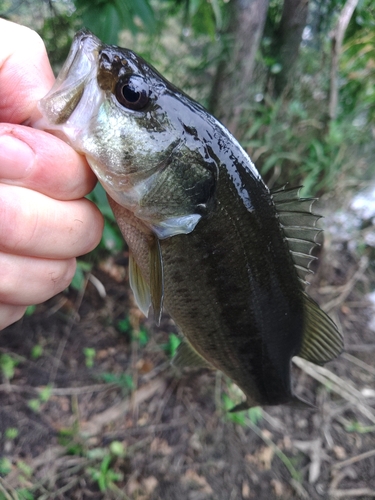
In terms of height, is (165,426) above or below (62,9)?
below

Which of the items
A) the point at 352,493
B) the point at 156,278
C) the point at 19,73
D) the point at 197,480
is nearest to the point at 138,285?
the point at 156,278

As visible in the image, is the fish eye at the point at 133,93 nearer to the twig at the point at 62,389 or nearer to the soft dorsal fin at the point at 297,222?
the soft dorsal fin at the point at 297,222

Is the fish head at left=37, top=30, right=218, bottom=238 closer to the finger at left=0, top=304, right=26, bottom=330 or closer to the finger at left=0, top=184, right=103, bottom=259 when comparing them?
the finger at left=0, top=184, right=103, bottom=259

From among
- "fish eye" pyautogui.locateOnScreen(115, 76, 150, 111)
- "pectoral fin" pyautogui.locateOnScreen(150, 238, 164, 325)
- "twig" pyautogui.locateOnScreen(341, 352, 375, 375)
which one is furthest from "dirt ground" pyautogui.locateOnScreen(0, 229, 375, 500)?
"fish eye" pyautogui.locateOnScreen(115, 76, 150, 111)

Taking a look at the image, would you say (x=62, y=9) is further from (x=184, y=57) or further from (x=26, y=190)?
(x=26, y=190)

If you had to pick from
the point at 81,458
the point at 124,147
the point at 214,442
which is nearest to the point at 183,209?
the point at 124,147

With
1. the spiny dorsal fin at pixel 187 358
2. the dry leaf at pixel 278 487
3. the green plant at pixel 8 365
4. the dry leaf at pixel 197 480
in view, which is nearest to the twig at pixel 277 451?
the dry leaf at pixel 278 487

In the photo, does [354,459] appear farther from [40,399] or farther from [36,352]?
[36,352]
